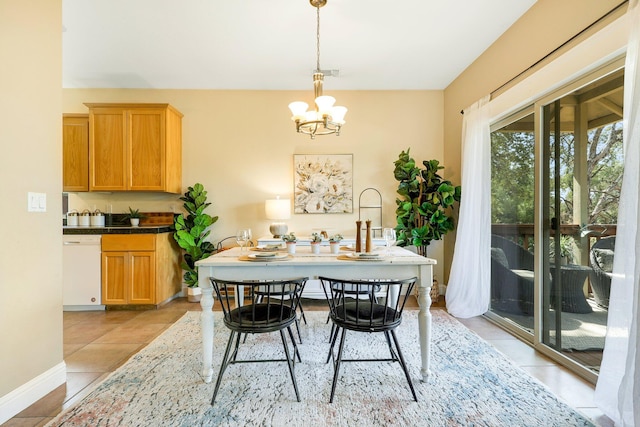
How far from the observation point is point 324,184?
437 centimetres

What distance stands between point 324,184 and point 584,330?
3143mm

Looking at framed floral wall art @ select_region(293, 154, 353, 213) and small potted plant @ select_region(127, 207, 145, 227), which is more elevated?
framed floral wall art @ select_region(293, 154, 353, 213)

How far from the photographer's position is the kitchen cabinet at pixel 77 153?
395 centimetres

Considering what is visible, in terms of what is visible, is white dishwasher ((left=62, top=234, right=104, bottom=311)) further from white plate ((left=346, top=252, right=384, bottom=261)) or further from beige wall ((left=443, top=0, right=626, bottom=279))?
beige wall ((left=443, top=0, right=626, bottom=279))

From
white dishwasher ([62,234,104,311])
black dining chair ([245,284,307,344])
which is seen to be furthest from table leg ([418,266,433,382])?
white dishwasher ([62,234,104,311])

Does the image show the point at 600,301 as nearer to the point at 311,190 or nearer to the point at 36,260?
the point at 311,190

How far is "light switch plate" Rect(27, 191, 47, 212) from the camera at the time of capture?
1.86 meters

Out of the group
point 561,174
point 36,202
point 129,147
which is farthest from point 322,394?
point 129,147

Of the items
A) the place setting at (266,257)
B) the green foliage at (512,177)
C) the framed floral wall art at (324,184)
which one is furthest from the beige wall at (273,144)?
the place setting at (266,257)

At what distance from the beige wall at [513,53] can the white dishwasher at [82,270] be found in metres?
4.59

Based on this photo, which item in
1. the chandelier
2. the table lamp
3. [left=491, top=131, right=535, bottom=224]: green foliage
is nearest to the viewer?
the chandelier

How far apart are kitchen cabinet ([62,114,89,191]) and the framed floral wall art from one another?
9.06ft

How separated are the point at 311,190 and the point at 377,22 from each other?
2228 millimetres

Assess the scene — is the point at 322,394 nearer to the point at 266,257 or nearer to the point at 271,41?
the point at 266,257
